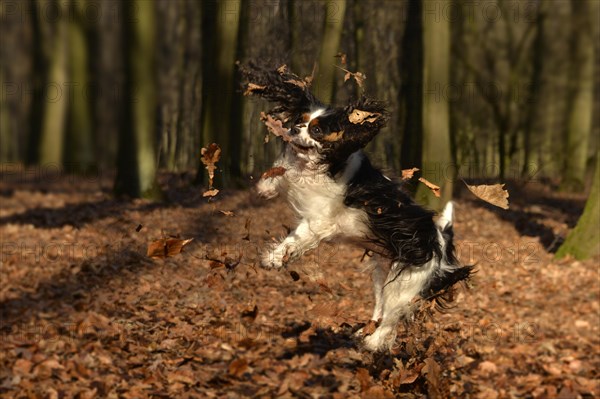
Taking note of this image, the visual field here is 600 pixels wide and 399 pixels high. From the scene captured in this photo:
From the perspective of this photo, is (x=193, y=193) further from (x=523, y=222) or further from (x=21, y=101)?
(x=21, y=101)

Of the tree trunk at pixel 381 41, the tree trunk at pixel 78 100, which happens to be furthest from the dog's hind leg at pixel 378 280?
the tree trunk at pixel 78 100

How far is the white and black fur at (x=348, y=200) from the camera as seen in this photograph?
4.57m

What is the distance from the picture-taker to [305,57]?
16297 millimetres

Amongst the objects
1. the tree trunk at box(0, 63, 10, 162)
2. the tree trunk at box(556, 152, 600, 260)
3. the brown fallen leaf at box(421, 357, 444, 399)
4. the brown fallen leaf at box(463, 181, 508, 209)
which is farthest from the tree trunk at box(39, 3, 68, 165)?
the brown fallen leaf at box(463, 181, 508, 209)

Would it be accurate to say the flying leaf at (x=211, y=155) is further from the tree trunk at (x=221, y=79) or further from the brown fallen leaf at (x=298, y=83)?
the tree trunk at (x=221, y=79)

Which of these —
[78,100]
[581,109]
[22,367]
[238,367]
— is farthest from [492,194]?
[78,100]

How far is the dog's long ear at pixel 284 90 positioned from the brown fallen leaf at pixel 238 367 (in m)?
2.11

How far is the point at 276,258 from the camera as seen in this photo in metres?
4.66

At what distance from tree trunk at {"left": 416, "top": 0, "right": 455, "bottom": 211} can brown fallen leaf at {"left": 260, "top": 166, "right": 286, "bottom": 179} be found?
6.48 meters

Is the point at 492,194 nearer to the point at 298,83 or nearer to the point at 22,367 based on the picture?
the point at 298,83

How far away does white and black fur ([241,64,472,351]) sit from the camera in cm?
457

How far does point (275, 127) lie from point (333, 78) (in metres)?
10.8

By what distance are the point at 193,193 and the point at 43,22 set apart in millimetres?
11602

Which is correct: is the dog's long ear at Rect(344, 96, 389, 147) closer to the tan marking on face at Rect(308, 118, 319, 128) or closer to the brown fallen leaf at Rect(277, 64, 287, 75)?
the tan marking on face at Rect(308, 118, 319, 128)
